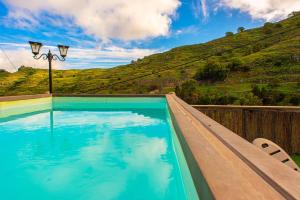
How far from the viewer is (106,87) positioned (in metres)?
60.3

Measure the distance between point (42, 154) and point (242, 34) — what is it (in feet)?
306

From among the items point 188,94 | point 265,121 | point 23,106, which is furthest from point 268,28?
point 265,121

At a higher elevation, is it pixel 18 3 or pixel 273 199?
pixel 18 3

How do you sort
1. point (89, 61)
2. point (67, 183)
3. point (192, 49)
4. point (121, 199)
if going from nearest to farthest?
point (121, 199) → point (67, 183) → point (192, 49) → point (89, 61)

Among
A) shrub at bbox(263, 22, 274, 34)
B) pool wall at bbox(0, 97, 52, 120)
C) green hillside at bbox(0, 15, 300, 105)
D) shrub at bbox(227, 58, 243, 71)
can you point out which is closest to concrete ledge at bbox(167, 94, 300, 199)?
pool wall at bbox(0, 97, 52, 120)

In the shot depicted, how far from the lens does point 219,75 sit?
4919 cm

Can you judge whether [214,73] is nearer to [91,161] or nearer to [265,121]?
[265,121]

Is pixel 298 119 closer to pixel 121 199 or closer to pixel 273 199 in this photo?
pixel 121 199

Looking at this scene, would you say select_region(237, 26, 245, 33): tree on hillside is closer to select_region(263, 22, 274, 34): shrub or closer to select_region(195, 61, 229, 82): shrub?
select_region(263, 22, 274, 34): shrub

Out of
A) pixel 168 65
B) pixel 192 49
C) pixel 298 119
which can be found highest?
pixel 192 49

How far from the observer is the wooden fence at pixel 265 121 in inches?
282

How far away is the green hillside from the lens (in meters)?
29.7

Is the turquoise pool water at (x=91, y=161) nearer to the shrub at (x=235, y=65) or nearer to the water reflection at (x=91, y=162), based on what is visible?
the water reflection at (x=91, y=162)

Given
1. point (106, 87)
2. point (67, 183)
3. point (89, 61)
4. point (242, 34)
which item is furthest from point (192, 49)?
point (67, 183)
